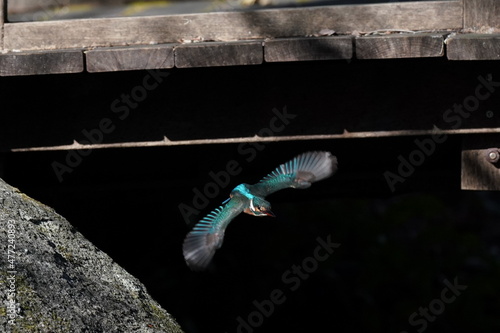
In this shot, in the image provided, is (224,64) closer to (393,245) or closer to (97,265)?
(97,265)

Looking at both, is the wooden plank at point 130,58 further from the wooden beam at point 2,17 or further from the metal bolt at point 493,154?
the metal bolt at point 493,154

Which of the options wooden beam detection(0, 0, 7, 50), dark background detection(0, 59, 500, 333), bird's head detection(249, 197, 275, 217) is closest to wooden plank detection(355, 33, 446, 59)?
dark background detection(0, 59, 500, 333)

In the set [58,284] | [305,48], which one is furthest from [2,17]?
[58,284]

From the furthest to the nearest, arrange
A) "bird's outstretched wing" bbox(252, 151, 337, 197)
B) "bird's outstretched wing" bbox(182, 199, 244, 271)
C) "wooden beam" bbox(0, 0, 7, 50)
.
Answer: "wooden beam" bbox(0, 0, 7, 50), "bird's outstretched wing" bbox(252, 151, 337, 197), "bird's outstretched wing" bbox(182, 199, 244, 271)

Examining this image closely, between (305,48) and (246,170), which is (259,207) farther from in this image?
(246,170)

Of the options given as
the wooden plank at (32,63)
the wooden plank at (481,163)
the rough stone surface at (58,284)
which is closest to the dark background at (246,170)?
the wooden plank at (481,163)

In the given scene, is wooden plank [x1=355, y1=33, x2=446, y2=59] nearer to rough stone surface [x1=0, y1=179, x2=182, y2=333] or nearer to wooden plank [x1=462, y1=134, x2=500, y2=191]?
wooden plank [x1=462, y1=134, x2=500, y2=191]
